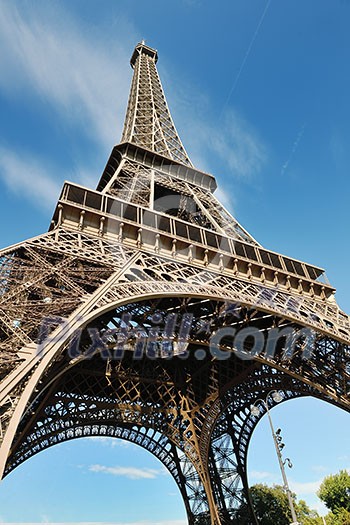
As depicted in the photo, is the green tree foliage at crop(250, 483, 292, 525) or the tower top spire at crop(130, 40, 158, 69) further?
the tower top spire at crop(130, 40, 158, 69)

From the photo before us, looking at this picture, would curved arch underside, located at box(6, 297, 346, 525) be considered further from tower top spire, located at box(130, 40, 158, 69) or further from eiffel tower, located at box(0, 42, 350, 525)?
tower top spire, located at box(130, 40, 158, 69)

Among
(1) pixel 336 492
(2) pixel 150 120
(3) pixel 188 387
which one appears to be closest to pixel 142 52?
(2) pixel 150 120

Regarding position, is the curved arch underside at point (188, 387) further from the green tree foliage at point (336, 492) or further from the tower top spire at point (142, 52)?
the tower top spire at point (142, 52)

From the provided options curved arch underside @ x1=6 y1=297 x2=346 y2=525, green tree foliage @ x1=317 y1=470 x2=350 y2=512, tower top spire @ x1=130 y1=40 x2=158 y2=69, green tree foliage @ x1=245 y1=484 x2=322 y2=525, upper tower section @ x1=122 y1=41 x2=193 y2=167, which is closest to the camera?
curved arch underside @ x1=6 y1=297 x2=346 y2=525

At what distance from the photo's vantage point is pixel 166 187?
2562 cm

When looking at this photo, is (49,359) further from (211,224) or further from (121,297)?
(211,224)

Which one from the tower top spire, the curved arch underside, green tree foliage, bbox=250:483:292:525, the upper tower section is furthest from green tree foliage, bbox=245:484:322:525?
the tower top spire

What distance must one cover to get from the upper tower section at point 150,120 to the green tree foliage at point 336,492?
31457 mm

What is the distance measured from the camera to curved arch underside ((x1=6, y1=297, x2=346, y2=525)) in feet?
55.7

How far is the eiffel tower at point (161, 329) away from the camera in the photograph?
10.5 meters

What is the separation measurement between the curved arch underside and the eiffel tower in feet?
0.28

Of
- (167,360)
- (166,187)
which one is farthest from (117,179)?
(167,360)

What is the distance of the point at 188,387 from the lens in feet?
76.7

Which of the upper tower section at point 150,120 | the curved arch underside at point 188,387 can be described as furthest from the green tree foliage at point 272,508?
the upper tower section at point 150,120
